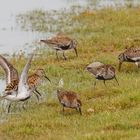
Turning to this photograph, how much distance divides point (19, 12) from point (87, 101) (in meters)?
13.4

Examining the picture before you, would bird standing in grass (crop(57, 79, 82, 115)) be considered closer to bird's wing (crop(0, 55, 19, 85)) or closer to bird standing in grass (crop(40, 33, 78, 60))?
bird's wing (crop(0, 55, 19, 85))

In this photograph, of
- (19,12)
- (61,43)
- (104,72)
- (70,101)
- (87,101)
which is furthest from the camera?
(19,12)

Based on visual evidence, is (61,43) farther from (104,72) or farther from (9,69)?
(9,69)

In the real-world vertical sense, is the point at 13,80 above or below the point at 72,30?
above

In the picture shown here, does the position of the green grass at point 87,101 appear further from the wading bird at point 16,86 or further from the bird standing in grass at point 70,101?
the wading bird at point 16,86

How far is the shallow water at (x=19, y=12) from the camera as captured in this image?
69.5 feet

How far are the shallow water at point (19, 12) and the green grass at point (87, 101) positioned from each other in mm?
1256

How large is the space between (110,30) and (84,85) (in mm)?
7385

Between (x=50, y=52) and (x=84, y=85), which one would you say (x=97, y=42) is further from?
(x=84, y=85)

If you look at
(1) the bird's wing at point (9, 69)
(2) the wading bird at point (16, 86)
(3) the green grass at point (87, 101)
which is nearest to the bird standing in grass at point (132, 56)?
(3) the green grass at point (87, 101)

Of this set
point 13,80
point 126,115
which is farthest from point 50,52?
point 126,115

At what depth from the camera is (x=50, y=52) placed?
1973 cm

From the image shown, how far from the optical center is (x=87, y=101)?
45.2 feet

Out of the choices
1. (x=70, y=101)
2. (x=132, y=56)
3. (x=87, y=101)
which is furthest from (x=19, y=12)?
(x=70, y=101)
